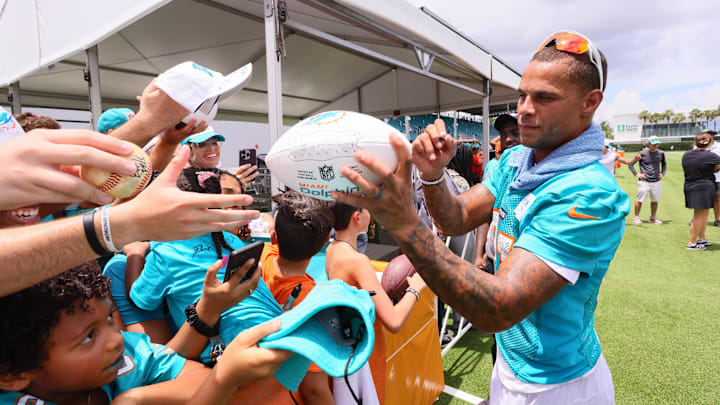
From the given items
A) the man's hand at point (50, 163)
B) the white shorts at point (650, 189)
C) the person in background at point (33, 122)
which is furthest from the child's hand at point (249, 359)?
the white shorts at point (650, 189)

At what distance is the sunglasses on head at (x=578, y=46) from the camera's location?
1220 mm

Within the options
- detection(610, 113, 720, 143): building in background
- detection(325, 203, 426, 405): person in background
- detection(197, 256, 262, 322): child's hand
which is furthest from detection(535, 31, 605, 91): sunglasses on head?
detection(610, 113, 720, 143): building in background

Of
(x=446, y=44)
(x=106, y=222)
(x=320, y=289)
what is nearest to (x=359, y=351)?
(x=320, y=289)

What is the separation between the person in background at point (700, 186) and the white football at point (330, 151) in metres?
8.33

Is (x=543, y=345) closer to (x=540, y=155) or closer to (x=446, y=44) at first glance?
(x=540, y=155)

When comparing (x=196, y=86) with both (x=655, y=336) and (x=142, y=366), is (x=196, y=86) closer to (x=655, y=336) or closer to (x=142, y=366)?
(x=142, y=366)

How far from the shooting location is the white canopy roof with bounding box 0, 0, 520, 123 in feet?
10.7

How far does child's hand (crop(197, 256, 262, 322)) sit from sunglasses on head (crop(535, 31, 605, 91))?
4.47 feet

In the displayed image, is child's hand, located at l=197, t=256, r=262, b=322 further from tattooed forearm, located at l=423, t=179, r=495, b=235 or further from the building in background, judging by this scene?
the building in background

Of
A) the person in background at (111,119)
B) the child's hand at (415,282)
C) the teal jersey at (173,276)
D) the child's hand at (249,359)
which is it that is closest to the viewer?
the child's hand at (249,359)

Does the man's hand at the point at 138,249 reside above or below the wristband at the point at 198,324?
above

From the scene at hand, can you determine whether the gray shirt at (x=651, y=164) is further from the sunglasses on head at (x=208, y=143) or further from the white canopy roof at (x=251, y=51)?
the sunglasses on head at (x=208, y=143)

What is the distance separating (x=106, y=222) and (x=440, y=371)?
101 inches

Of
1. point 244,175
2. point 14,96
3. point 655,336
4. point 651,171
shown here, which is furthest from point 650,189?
point 14,96
